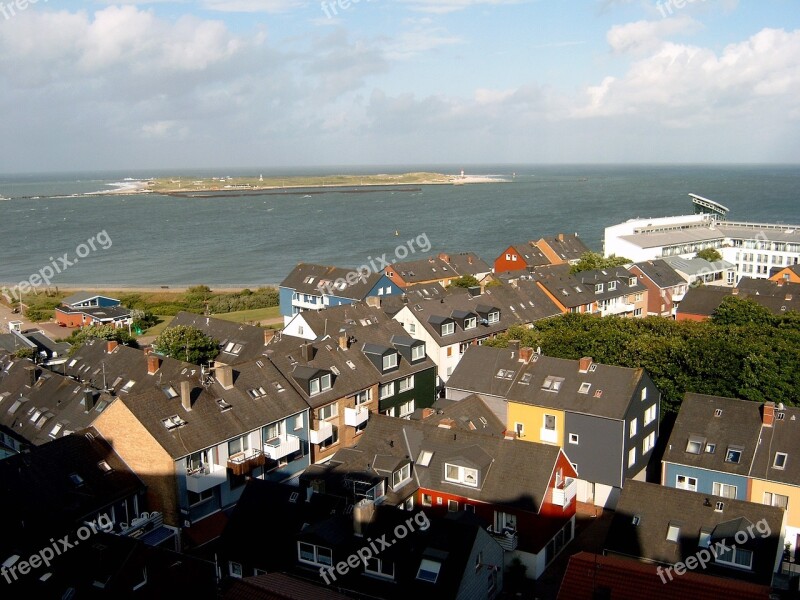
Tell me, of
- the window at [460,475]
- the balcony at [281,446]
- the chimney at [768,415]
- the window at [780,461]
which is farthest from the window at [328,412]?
the window at [780,461]

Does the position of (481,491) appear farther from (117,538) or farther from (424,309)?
(424,309)

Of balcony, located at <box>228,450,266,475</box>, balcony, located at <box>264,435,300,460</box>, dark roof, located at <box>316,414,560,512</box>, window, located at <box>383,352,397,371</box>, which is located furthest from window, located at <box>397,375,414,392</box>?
balcony, located at <box>228,450,266,475</box>

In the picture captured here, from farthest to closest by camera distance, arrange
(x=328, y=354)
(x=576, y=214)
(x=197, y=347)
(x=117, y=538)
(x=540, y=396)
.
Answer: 1. (x=576, y=214)
2. (x=197, y=347)
3. (x=328, y=354)
4. (x=540, y=396)
5. (x=117, y=538)

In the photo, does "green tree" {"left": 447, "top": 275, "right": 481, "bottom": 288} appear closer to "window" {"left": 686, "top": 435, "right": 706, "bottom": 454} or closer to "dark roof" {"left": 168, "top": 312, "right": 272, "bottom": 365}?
"dark roof" {"left": 168, "top": 312, "right": 272, "bottom": 365}

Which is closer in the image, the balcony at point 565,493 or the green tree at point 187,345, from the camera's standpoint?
the balcony at point 565,493

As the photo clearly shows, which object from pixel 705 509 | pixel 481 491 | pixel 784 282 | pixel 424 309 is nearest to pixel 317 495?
pixel 481 491

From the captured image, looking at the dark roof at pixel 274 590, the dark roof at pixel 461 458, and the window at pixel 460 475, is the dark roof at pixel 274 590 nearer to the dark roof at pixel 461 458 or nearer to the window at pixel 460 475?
the dark roof at pixel 461 458
